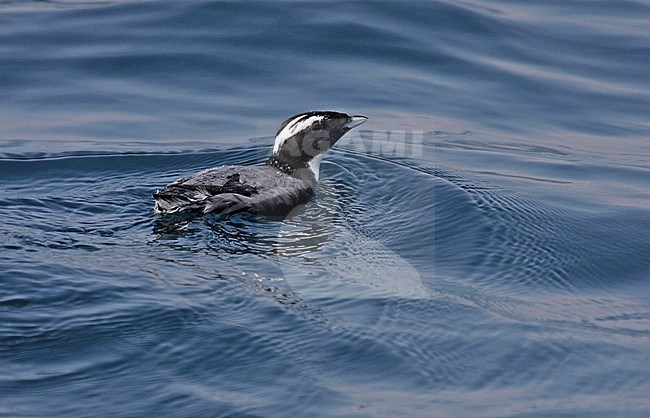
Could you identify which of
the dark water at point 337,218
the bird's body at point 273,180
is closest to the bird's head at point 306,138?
the bird's body at point 273,180

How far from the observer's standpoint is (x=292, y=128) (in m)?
9.68

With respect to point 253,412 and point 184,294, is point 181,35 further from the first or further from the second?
point 253,412

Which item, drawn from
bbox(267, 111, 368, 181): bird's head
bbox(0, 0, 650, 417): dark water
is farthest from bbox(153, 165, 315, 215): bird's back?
bbox(267, 111, 368, 181): bird's head

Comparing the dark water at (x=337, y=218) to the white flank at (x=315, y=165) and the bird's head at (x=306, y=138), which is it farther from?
the bird's head at (x=306, y=138)

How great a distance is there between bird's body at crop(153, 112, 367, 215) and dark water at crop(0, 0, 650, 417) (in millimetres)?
185

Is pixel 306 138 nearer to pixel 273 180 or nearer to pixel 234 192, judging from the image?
pixel 273 180

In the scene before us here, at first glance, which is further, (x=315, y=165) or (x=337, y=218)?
(x=315, y=165)

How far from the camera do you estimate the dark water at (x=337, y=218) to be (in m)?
5.79

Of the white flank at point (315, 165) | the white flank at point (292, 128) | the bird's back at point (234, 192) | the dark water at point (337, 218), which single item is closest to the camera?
the dark water at point (337, 218)

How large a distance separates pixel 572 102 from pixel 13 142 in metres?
6.71

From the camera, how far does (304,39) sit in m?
14.0

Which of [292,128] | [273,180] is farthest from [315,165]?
[273,180]

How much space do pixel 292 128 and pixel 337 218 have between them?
1394 mm

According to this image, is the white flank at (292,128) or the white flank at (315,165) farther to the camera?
the white flank at (315,165)
